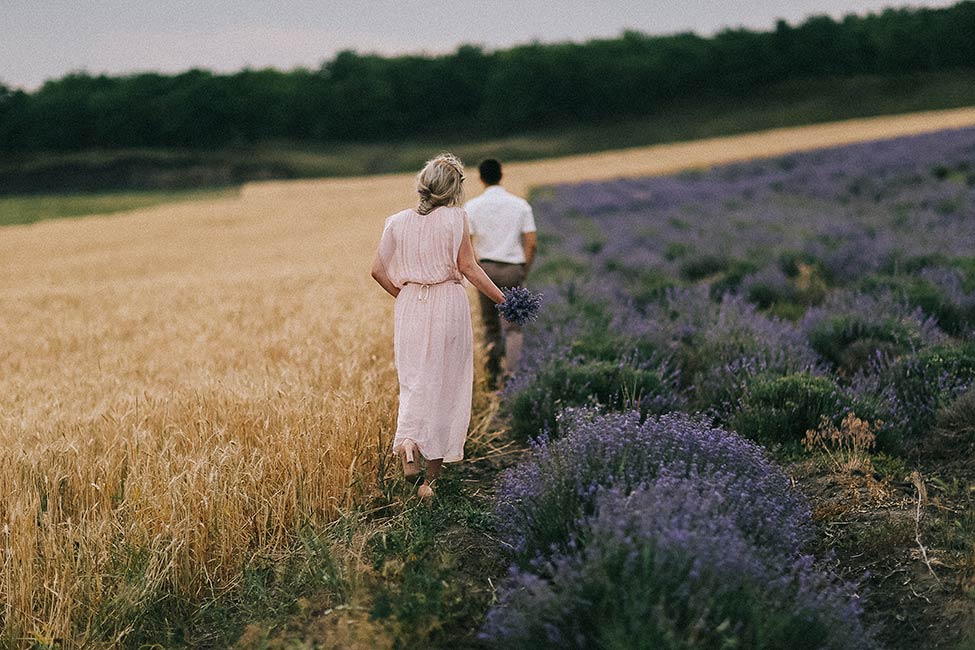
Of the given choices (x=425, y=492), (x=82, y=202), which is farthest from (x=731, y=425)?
(x=82, y=202)

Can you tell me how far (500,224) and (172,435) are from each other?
10.7 feet

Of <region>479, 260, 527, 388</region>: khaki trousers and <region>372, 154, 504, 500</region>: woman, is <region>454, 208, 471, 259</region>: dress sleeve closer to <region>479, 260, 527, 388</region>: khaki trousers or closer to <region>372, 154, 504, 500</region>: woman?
<region>372, 154, 504, 500</region>: woman

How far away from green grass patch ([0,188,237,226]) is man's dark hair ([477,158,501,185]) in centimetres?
3408

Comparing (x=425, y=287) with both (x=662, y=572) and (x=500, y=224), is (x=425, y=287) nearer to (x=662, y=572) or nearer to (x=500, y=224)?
(x=662, y=572)

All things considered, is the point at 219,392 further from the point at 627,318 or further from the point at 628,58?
the point at 628,58

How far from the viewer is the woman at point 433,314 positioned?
4215 millimetres

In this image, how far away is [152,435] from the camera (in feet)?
14.4

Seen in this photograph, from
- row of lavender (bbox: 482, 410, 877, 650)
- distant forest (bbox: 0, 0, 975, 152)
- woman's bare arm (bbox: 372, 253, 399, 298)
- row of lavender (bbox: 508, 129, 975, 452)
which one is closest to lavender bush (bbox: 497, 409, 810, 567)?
row of lavender (bbox: 482, 410, 877, 650)

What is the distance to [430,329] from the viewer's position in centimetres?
424

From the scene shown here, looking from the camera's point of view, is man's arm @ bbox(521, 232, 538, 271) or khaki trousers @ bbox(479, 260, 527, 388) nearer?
khaki trousers @ bbox(479, 260, 527, 388)

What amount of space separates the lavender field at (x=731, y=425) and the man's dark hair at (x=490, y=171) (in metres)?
1.36

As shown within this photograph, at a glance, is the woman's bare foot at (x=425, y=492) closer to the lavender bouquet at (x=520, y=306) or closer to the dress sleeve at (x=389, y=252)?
the lavender bouquet at (x=520, y=306)

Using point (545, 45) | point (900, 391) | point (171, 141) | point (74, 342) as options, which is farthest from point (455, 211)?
point (545, 45)

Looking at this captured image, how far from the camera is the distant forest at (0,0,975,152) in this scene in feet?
205
